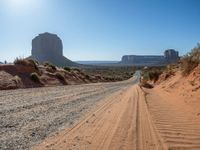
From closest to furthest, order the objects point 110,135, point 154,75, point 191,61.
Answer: point 110,135
point 191,61
point 154,75

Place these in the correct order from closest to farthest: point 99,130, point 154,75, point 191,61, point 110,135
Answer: point 110,135 → point 99,130 → point 191,61 → point 154,75

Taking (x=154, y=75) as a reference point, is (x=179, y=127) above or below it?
above

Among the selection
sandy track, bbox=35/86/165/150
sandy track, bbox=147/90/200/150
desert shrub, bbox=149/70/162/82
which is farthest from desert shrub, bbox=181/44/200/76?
desert shrub, bbox=149/70/162/82

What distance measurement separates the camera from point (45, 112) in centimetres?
1548

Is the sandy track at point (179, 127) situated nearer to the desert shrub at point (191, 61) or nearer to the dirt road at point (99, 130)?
the dirt road at point (99, 130)

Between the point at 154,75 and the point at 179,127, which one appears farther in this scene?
the point at 154,75

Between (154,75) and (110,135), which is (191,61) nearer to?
(110,135)

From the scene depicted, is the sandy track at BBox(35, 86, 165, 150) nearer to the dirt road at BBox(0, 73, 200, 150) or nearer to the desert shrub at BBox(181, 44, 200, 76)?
the dirt road at BBox(0, 73, 200, 150)

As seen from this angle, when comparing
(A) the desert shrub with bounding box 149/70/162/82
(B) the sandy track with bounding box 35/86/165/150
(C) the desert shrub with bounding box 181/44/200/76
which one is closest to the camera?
(B) the sandy track with bounding box 35/86/165/150

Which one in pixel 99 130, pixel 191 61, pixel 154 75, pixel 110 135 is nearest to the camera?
pixel 110 135

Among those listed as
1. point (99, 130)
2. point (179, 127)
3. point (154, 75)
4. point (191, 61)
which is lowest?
point (154, 75)

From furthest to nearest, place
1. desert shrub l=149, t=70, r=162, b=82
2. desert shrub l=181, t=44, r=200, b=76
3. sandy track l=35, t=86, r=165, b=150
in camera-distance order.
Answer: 1. desert shrub l=149, t=70, r=162, b=82
2. desert shrub l=181, t=44, r=200, b=76
3. sandy track l=35, t=86, r=165, b=150

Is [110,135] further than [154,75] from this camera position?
No

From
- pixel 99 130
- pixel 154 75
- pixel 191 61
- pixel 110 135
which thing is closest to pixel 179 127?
pixel 110 135
